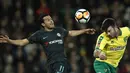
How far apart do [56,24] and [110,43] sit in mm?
7153

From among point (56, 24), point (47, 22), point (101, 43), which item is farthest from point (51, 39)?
point (56, 24)

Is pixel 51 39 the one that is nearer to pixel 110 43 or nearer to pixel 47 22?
pixel 47 22

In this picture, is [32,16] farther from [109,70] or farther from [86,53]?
[109,70]

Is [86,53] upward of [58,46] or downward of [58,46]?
downward

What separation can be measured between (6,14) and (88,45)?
3284 millimetres

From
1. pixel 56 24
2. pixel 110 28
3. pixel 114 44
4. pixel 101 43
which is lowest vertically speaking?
pixel 56 24

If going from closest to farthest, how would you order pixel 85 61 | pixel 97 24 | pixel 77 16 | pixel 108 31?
pixel 108 31
pixel 77 16
pixel 85 61
pixel 97 24

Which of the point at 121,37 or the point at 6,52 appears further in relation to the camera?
the point at 6,52

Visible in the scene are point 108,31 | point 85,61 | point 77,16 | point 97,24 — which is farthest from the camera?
point 97,24

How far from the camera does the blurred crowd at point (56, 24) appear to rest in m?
16.7

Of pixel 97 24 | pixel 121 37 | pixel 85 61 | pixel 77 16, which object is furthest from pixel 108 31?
pixel 97 24

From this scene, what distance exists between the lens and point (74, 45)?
57.5ft

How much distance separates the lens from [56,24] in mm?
17969

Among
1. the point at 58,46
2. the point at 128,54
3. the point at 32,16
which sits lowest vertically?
the point at 128,54
